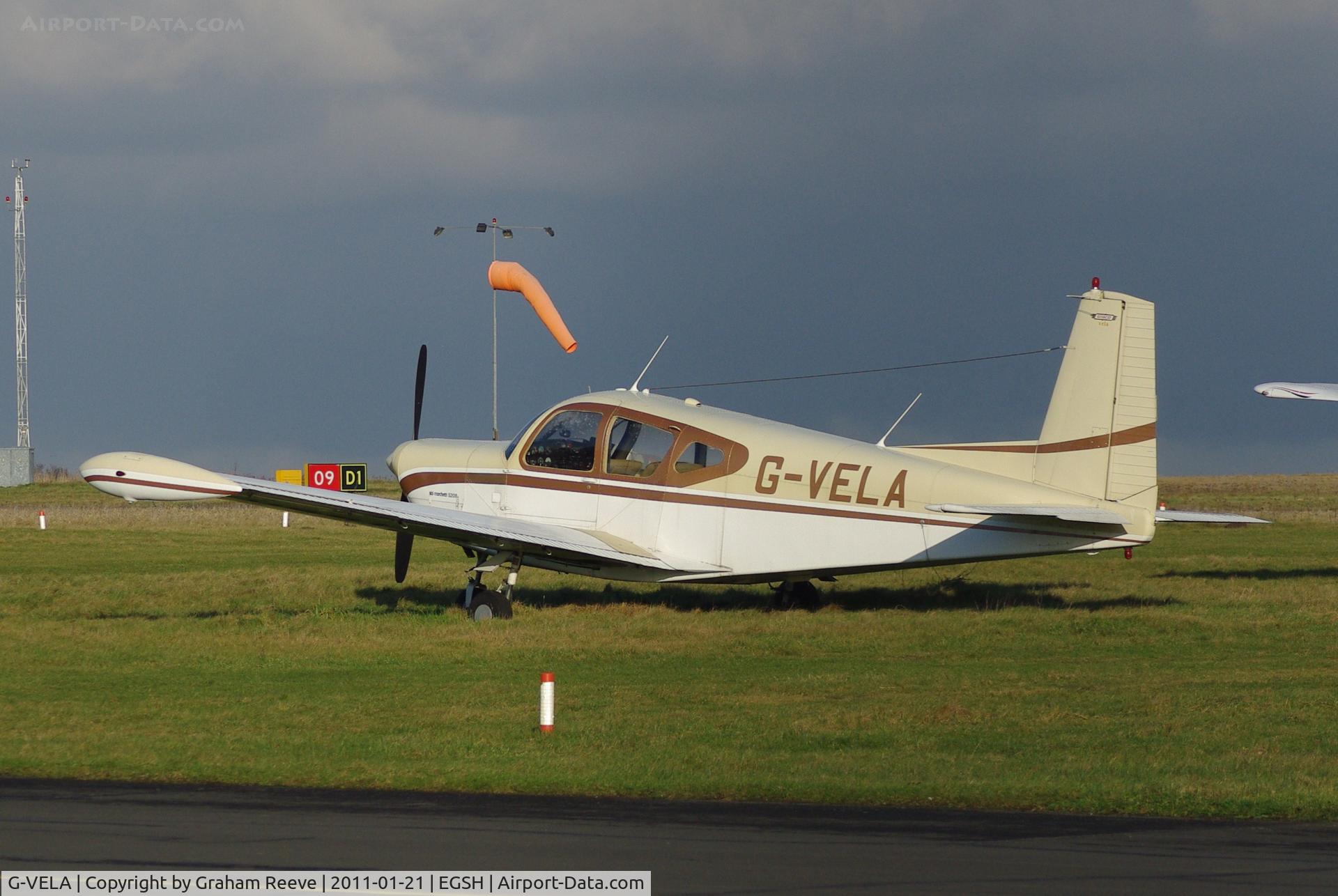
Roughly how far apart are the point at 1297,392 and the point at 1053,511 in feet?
38.9

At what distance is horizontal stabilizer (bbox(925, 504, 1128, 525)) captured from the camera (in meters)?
15.6

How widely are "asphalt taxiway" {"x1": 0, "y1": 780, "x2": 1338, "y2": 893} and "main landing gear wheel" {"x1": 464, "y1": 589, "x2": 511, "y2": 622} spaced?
8472 mm

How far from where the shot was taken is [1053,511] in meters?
15.8

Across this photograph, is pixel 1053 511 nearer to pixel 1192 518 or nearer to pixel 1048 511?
pixel 1048 511

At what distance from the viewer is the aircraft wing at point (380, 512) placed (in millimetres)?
15602

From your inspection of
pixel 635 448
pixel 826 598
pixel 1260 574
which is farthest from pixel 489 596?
pixel 1260 574

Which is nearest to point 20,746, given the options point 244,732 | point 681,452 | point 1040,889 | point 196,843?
point 244,732

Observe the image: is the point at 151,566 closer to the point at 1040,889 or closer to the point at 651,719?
the point at 651,719

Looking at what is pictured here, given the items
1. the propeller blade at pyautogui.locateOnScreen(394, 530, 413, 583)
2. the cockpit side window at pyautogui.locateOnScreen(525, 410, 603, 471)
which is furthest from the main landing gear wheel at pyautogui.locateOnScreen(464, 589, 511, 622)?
the propeller blade at pyautogui.locateOnScreen(394, 530, 413, 583)

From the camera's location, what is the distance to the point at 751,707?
1204cm

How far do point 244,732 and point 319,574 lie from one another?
12183 mm

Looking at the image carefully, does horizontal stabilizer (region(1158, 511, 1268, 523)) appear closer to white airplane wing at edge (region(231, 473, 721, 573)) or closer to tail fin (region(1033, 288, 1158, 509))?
tail fin (region(1033, 288, 1158, 509))

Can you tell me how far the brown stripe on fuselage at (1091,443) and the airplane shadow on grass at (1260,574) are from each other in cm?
627

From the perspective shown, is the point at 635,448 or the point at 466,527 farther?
the point at 635,448
